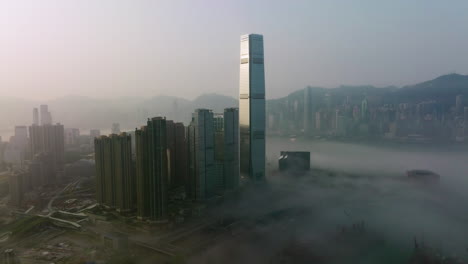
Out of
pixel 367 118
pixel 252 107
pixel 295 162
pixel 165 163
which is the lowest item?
pixel 295 162

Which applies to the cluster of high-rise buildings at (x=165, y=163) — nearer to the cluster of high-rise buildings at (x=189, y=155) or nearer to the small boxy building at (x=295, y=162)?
the cluster of high-rise buildings at (x=189, y=155)

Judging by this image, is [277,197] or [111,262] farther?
[277,197]

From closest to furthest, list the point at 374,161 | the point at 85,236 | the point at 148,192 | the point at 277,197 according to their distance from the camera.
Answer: the point at 85,236, the point at 148,192, the point at 277,197, the point at 374,161

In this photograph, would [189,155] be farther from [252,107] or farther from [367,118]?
[367,118]

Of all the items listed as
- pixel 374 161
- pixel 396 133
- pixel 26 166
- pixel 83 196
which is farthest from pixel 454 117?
Result: pixel 26 166

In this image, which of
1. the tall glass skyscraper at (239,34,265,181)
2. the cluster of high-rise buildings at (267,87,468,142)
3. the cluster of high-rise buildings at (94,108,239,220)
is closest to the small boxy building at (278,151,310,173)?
the tall glass skyscraper at (239,34,265,181)

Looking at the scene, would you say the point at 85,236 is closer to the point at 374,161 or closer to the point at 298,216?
the point at 298,216

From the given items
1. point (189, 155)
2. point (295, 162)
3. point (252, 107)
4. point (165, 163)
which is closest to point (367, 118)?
point (295, 162)
